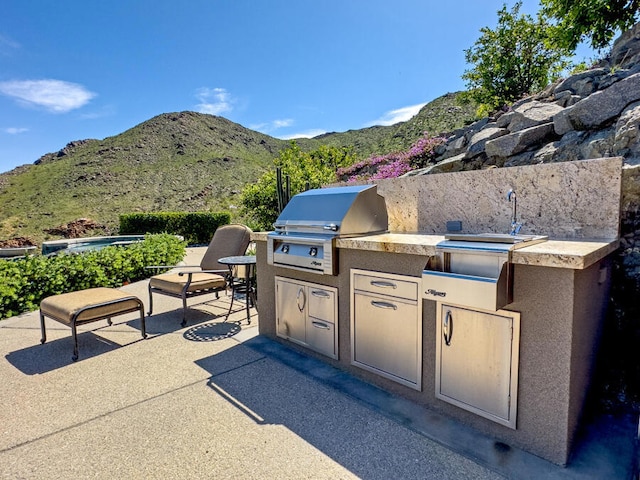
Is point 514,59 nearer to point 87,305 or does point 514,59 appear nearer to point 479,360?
point 479,360

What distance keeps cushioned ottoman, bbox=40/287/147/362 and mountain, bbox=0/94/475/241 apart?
55.8 feet

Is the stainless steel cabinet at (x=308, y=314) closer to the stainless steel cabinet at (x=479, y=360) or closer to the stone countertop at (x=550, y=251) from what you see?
the stone countertop at (x=550, y=251)

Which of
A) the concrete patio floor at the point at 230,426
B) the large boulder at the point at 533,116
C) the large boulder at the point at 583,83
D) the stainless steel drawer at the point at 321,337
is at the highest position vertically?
the large boulder at the point at 583,83

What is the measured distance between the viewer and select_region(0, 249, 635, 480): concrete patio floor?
176 centimetres

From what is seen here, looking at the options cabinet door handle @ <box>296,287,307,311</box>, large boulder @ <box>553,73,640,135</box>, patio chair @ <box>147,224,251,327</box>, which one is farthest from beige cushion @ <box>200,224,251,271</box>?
large boulder @ <box>553,73,640,135</box>

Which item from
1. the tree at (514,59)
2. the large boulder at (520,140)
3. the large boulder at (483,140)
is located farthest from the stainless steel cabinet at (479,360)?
the tree at (514,59)

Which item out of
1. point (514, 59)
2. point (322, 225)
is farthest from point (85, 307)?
point (514, 59)

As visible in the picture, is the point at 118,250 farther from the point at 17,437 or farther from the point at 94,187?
the point at 94,187

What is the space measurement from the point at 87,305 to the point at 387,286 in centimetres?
264

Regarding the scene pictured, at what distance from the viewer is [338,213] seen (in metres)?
2.74

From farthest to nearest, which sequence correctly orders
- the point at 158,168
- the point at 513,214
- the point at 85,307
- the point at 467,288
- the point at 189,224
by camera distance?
the point at 158,168 → the point at 189,224 → the point at 85,307 → the point at 513,214 → the point at 467,288

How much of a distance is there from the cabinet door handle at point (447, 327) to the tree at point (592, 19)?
11228 mm

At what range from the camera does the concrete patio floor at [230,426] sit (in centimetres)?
176

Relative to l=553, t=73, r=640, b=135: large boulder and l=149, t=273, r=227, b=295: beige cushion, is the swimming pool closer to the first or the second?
l=149, t=273, r=227, b=295: beige cushion
